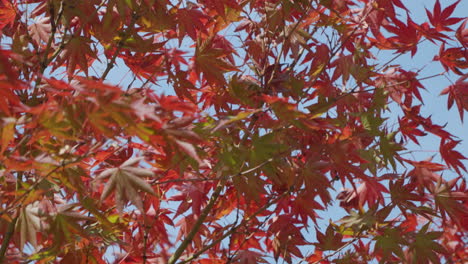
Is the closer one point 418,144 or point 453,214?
point 453,214

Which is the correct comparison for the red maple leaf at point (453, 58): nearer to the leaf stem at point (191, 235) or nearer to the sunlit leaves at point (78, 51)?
the leaf stem at point (191, 235)

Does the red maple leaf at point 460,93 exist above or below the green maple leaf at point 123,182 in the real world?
above

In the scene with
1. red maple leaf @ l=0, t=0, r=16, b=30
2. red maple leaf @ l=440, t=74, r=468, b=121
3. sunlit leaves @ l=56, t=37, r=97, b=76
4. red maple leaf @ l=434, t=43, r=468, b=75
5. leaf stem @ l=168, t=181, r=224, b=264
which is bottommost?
leaf stem @ l=168, t=181, r=224, b=264

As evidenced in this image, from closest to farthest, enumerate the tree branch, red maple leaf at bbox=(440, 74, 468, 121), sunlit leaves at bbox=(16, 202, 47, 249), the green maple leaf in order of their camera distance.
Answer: the green maple leaf, sunlit leaves at bbox=(16, 202, 47, 249), the tree branch, red maple leaf at bbox=(440, 74, 468, 121)

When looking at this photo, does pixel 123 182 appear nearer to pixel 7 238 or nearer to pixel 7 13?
pixel 7 238

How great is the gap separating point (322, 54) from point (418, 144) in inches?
21.0

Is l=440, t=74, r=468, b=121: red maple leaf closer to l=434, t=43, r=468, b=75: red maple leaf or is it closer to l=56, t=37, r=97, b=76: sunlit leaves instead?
l=434, t=43, r=468, b=75: red maple leaf

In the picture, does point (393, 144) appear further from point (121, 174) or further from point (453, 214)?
point (121, 174)

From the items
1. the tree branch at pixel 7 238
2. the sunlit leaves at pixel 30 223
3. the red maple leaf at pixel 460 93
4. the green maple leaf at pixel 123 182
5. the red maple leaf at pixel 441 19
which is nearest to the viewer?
the green maple leaf at pixel 123 182

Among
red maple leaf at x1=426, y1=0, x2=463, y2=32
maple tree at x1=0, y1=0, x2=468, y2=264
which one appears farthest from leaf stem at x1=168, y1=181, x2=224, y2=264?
red maple leaf at x1=426, y1=0, x2=463, y2=32

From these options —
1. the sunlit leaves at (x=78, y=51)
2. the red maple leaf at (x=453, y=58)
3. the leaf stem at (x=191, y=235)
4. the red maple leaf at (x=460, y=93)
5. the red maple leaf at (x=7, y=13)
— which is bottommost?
the leaf stem at (x=191, y=235)

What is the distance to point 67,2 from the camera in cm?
178

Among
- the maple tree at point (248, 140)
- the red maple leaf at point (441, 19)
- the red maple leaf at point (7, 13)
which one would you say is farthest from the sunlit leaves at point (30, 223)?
the red maple leaf at point (441, 19)

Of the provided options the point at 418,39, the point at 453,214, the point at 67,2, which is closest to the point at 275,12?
the point at 418,39
